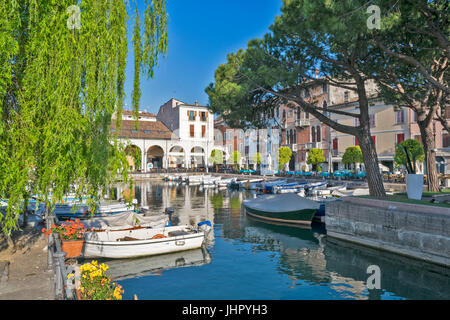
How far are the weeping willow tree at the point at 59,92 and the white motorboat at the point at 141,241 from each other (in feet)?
18.9

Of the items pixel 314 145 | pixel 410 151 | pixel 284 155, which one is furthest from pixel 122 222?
pixel 314 145

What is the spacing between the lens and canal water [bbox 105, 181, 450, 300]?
31.3 feet

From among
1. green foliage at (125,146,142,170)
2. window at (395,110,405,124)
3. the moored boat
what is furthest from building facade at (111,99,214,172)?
green foliage at (125,146,142,170)

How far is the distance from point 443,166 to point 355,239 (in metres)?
25.7

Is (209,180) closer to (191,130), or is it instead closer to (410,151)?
(191,130)

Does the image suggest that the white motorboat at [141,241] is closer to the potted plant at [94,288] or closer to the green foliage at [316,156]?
the potted plant at [94,288]

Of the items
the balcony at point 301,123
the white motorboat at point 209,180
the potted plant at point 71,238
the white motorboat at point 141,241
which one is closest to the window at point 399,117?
the balcony at point 301,123

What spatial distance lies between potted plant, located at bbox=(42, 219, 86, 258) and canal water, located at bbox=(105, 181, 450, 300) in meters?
1.94

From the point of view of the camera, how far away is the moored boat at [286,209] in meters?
19.2

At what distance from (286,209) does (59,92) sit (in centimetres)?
1572

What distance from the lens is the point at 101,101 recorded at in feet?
22.0

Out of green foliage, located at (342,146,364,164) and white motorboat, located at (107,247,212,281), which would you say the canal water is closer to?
white motorboat, located at (107,247,212,281)
